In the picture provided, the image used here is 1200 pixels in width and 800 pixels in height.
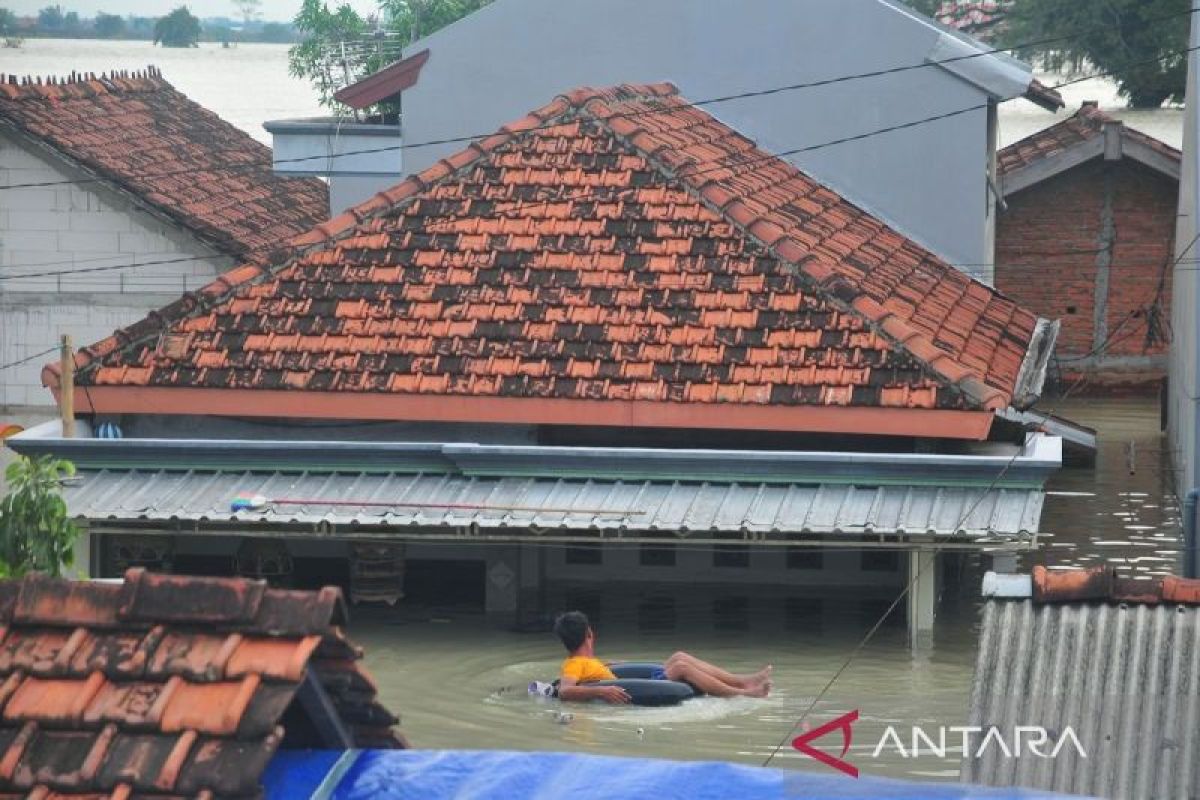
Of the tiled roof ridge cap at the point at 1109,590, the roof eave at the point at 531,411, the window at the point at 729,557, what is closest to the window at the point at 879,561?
the window at the point at 729,557

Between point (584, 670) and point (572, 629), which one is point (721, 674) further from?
point (572, 629)

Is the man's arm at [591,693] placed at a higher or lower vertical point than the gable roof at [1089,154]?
lower

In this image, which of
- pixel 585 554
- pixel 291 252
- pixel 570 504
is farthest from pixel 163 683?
pixel 291 252

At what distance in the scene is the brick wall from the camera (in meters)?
32.7

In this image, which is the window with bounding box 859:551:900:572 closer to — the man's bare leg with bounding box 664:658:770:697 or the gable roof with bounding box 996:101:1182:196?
the man's bare leg with bounding box 664:658:770:697

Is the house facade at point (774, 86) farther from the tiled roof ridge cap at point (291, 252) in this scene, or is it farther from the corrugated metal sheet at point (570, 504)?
the corrugated metal sheet at point (570, 504)

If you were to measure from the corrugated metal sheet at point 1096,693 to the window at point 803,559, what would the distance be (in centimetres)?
902

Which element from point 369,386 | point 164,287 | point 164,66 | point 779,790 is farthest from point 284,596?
point 164,66

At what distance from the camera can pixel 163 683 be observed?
5809mm

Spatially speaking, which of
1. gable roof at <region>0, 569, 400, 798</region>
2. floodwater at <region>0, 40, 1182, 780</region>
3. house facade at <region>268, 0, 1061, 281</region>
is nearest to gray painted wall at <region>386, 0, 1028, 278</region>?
house facade at <region>268, 0, 1061, 281</region>

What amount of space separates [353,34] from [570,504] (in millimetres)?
24482

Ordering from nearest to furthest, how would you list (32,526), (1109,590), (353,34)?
(1109,590) → (32,526) → (353,34)

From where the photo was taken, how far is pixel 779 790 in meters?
6.12

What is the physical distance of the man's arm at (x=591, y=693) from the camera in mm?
14656
